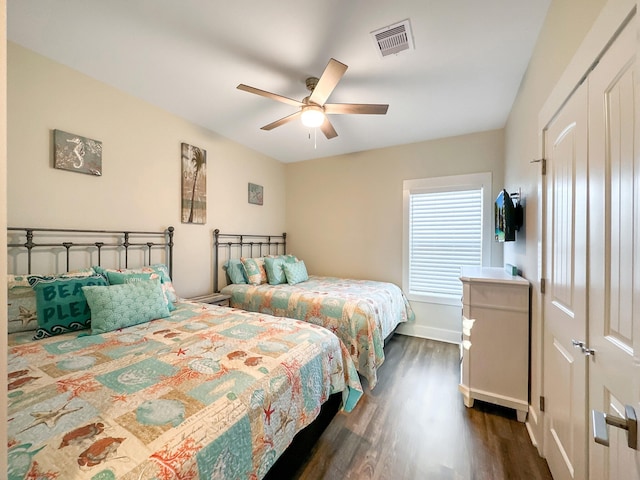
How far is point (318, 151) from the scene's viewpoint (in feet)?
13.0

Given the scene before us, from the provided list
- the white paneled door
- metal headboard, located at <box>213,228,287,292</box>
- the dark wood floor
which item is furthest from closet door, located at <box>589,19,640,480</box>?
metal headboard, located at <box>213,228,287,292</box>

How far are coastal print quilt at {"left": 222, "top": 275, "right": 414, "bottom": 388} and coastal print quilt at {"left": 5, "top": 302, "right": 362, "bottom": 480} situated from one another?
1.90ft

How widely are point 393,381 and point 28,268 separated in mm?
3131

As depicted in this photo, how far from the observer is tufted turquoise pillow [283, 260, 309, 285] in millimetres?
3354

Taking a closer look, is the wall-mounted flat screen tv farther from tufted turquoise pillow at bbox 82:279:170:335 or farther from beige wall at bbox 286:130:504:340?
tufted turquoise pillow at bbox 82:279:170:335

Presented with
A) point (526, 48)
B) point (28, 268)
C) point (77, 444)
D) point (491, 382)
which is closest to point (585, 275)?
point (491, 382)

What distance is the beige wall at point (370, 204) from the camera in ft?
10.8

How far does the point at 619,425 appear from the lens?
23.5 inches

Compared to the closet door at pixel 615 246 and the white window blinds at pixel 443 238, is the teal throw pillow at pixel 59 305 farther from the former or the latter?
the white window blinds at pixel 443 238

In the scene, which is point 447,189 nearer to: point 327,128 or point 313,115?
point 327,128

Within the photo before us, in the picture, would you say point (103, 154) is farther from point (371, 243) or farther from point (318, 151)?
point (371, 243)

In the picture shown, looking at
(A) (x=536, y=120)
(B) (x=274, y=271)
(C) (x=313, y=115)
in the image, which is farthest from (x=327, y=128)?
(B) (x=274, y=271)

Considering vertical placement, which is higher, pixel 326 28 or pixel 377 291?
pixel 326 28

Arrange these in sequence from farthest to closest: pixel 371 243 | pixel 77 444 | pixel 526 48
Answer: pixel 371 243
pixel 526 48
pixel 77 444
